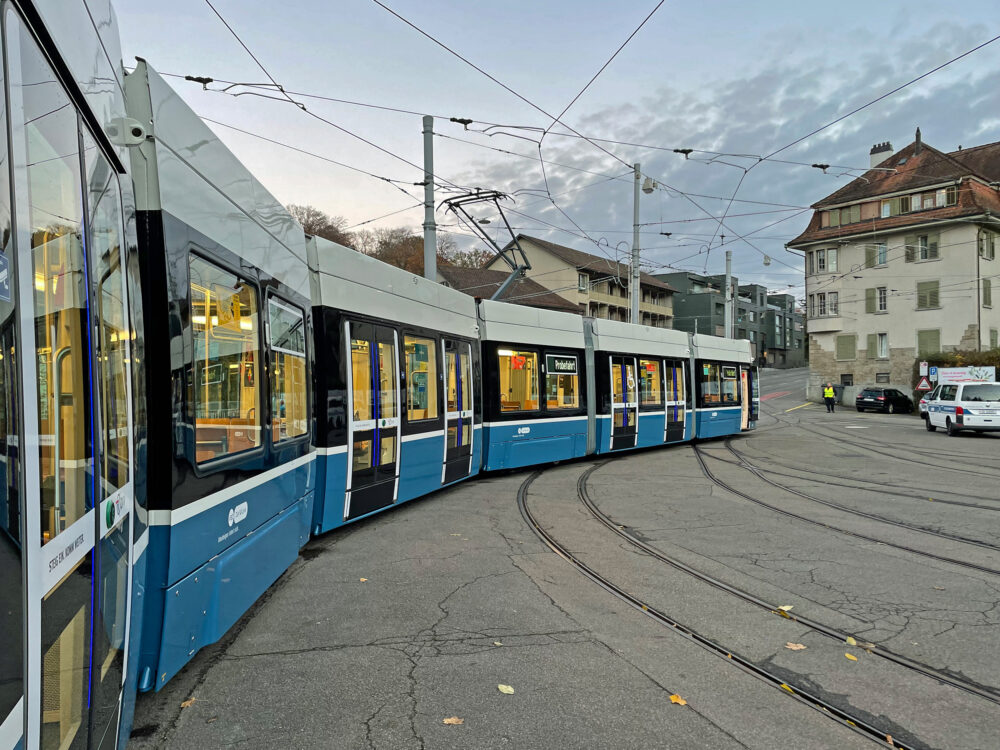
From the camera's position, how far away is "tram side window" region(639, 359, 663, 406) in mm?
16438

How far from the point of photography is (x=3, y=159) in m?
1.60

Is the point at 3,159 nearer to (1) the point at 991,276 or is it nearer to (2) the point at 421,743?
(2) the point at 421,743

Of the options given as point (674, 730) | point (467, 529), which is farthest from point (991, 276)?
point (674, 730)

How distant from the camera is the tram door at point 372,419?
7488mm

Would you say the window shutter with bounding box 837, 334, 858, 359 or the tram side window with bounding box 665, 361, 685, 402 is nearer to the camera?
the tram side window with bounding box 665, 361, 685, 402

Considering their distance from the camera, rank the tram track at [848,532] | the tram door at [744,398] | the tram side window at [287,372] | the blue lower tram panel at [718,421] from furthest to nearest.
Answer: the tram door at [744,398], the blue lower tram panel at [718,421], the tram track at [848,532], the tram side window at [287,372]

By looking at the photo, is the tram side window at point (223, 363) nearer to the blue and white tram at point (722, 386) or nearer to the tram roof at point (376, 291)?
the tram roof at point (376, 291)

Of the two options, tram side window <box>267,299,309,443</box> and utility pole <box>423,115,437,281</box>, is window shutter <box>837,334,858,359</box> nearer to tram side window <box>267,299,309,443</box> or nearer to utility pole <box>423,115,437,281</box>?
utility pole <box>423,115,437,281</box>

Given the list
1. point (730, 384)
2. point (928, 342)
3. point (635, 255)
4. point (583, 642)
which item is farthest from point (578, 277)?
point (583, 642)

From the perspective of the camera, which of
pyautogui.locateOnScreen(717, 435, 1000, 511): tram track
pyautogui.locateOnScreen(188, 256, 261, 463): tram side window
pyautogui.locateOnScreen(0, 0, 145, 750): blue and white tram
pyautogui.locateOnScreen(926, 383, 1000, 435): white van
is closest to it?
pyautogui.locateOnScreen(0, 0, 145, 750): blue and white tram

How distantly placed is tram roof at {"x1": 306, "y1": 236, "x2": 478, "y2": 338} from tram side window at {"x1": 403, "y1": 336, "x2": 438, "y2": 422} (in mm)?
289

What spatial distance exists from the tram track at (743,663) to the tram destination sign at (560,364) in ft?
20.8

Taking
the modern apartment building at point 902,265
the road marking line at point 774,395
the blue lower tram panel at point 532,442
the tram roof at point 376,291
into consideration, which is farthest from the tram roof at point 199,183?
the road marking line at point 774,395

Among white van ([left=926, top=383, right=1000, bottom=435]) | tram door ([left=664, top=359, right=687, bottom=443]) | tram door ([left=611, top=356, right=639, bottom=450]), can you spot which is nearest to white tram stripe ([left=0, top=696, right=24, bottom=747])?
tram door ([left=611, top=356, right=639, bottom=450])
